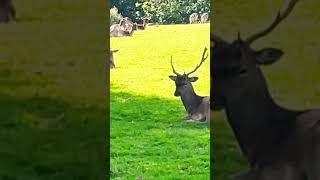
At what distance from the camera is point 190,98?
3959mm

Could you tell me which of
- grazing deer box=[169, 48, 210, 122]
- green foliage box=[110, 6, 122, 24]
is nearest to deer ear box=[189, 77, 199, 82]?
grazing deer box=[169, 48, 210, 122]

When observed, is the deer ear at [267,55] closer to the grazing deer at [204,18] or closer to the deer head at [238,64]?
the deer head at [238,64]

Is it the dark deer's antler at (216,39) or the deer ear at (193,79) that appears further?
the deer ear at (193,79)

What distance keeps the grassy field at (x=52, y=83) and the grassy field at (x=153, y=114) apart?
73cm

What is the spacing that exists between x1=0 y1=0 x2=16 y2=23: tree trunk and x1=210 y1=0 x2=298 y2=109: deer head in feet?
2.67

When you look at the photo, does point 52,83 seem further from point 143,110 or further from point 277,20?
Result: point 143,110

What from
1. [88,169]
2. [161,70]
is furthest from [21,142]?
[161,70]

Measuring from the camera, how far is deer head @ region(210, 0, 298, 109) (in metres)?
2.64

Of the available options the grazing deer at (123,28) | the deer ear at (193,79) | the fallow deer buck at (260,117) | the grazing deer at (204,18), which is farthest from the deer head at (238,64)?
the deer ear at (193,79)

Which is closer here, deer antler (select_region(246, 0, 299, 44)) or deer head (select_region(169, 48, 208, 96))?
deer antler (select_region(246, 0, 299, 44))

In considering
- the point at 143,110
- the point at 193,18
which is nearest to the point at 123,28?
the point at 193,18

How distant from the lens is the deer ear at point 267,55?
2.63 m

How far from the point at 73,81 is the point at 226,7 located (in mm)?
691

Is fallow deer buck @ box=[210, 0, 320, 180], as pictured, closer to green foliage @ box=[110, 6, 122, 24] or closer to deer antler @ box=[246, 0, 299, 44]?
deer antler @ box=[246, 0, 299, 44]
